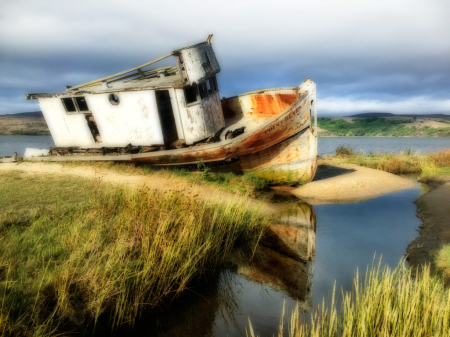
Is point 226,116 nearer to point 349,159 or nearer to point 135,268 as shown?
point 349,159

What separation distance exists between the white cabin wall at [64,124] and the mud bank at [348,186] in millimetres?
8147

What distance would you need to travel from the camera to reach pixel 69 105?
10.8 m

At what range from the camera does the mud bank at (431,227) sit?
545cm

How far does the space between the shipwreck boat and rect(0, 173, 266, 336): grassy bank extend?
12.7 feet

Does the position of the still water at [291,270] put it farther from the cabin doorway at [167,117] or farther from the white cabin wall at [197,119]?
the cabin doorway at [167,117]

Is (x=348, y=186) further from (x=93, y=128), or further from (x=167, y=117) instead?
(x=93, y=128)

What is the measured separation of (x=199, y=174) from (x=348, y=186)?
552 cm

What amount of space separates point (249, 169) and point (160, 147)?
323 cm

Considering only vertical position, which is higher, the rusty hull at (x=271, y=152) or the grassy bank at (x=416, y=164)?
the rusty hull at (x=271, y=152)

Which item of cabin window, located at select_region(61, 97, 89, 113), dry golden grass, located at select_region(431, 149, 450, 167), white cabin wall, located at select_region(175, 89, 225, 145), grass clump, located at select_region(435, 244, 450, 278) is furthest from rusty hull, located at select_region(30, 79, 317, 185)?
dry golden grass, located at select_region(431, 149, 450, 167)

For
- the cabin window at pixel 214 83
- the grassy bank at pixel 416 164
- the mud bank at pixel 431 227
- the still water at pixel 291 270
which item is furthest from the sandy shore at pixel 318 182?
the cabin window at pixel 214 83

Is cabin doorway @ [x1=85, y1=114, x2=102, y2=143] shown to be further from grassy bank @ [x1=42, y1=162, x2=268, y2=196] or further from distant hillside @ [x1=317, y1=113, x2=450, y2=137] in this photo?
distant hillside @ [x1=317, y1=113, x2=450, y2=137]

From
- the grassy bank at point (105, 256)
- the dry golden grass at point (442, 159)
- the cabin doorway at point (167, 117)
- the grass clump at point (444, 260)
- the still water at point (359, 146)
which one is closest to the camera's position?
the grassy bank at point (105, 256)

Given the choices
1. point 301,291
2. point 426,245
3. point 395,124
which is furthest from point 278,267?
point 395,124
